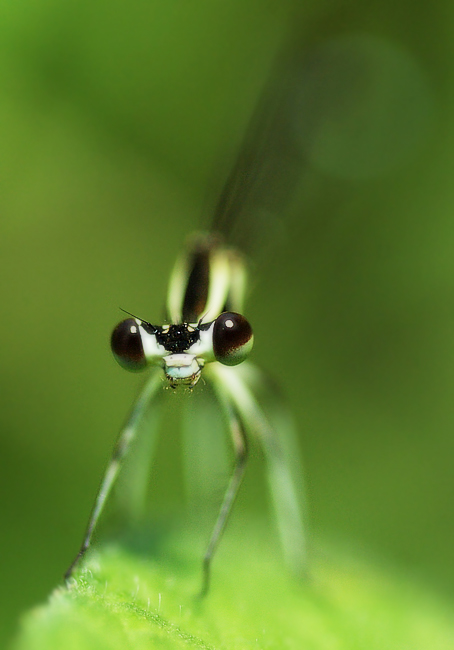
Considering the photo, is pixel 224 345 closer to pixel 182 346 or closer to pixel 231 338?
pixel 231 338

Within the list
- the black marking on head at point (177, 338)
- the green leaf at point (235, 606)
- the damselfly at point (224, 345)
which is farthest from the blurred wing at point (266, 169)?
the green leaf at point (235, 606)

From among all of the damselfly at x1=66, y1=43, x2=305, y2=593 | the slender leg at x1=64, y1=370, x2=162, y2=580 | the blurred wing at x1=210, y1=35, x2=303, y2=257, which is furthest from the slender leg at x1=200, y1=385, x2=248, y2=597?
the blurred wing at x1=210, y1=35, x2=303, y2=257

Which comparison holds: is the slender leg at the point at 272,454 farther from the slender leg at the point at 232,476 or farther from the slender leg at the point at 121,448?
the slender leg at the point at 121,448

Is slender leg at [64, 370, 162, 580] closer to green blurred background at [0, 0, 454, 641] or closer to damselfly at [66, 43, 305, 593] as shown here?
damselfly at [66, 43, 305, 593]

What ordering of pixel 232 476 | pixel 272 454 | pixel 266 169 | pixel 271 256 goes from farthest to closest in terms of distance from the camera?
1. pixel 271 256
2. pixel 266 169
3. pixel 272 454
4. pixel 232 476

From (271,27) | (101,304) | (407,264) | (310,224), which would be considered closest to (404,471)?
(407,264)

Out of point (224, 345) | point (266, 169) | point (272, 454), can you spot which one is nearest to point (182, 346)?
point (224, 345)

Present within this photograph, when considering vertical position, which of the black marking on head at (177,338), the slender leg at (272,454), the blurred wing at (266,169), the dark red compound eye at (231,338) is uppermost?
the blurred wing at (266,169)
